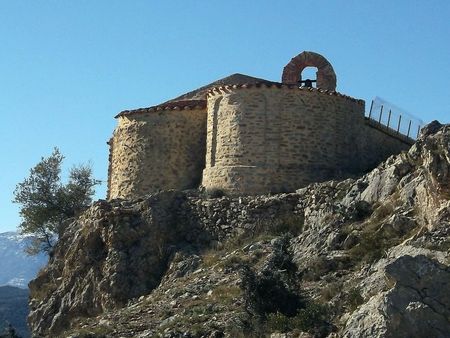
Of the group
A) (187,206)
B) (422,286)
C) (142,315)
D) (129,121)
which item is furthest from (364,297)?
(129,121)

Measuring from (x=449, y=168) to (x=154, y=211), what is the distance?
12566 millimetres

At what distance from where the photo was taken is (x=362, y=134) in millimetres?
32188

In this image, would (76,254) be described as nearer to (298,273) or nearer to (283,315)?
(298,273)

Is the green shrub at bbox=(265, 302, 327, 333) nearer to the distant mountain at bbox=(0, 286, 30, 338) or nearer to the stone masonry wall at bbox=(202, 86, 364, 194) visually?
the stone masonry wall at bbox=(202, 86, 364, 194)

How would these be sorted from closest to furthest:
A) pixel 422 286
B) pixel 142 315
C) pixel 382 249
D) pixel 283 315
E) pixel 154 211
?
pixel 422 286 < pixel 283 315 < pixel 382 249 < pixel 142 315 < pixel 154 211

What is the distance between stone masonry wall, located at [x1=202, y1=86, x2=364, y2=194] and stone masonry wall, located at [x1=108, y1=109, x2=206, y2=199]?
56.7 inches

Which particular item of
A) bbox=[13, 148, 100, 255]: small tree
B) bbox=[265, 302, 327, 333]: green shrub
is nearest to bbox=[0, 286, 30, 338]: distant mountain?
Result: bbox=[13, 148, 100, 255]: small tree

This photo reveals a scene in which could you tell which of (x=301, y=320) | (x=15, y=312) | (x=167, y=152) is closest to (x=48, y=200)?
(x=167, y=152)

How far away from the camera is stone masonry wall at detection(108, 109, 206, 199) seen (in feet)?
107

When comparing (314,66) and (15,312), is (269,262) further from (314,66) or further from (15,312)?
(15,312)

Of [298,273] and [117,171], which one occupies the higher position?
[117,171]

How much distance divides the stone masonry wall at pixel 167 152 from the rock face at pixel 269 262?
1796mm

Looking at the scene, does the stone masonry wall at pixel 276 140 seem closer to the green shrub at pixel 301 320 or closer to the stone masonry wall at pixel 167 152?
the stone masonry wall at pixel 167 152

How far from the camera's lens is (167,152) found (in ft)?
107
